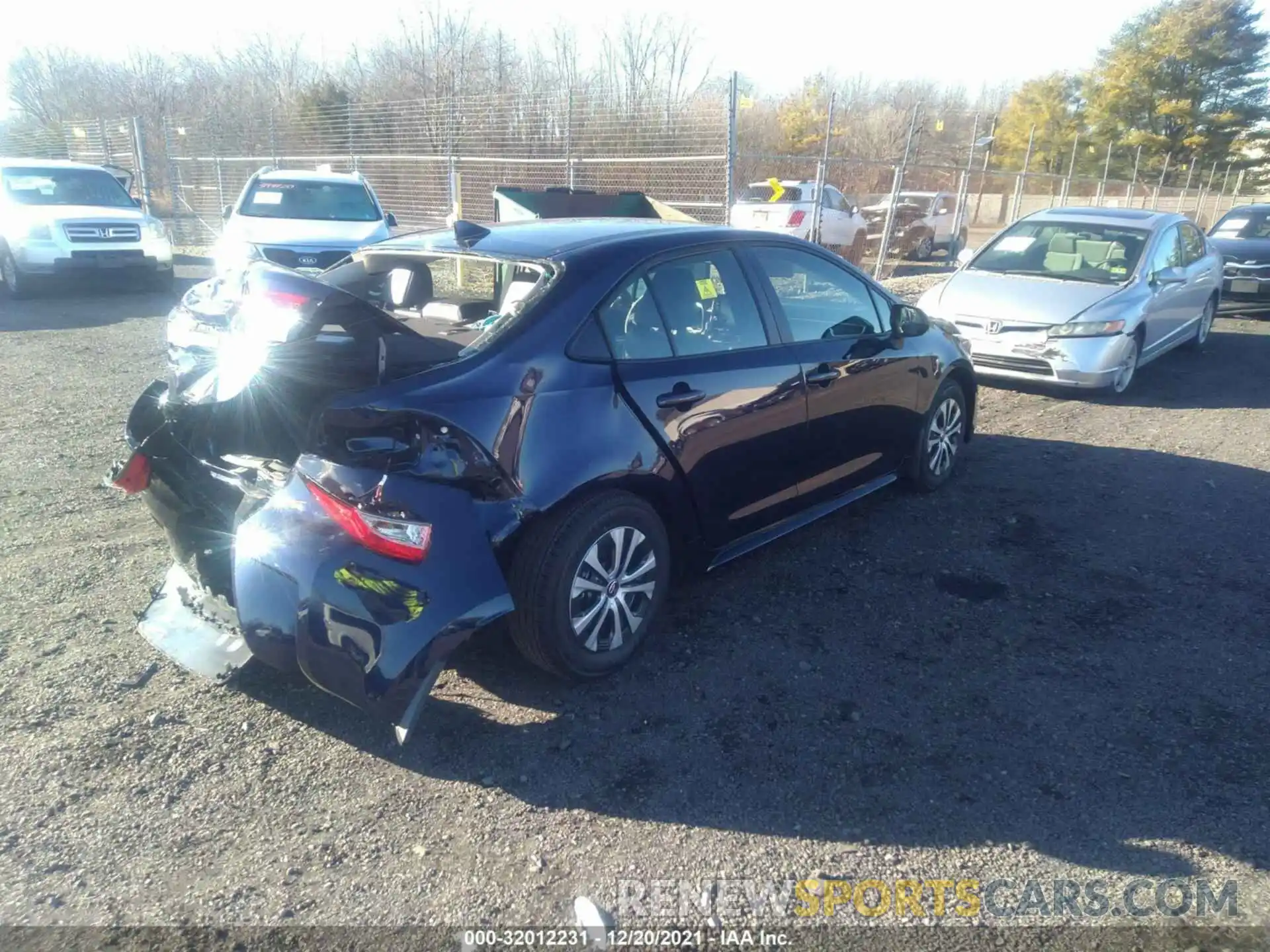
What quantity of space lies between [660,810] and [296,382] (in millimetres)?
1852

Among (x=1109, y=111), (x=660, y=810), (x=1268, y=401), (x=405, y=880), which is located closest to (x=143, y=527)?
(x=405, y=880)

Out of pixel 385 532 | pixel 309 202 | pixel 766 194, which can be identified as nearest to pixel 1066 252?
pixel 385 532

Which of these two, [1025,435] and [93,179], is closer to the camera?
[1025,435]

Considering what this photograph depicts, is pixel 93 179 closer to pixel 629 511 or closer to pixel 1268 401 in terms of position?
pixel 629 511

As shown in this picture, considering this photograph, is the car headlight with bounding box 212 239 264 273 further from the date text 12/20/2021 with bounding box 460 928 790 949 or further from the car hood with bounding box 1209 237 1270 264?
the car hood with bounding box 1209 237 1270 264

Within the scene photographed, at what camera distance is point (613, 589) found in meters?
3.52

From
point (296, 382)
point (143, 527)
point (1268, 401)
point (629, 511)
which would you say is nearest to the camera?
point (296, 382)

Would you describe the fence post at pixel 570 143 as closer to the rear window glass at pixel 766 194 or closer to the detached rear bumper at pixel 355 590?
the rear window glass at pixel 766 194

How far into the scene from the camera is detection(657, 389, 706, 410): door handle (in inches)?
144

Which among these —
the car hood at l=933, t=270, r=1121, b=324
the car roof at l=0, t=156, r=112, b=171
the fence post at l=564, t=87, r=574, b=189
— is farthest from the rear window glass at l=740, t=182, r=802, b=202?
the car roof at l=0, t=156, r=112, b=171

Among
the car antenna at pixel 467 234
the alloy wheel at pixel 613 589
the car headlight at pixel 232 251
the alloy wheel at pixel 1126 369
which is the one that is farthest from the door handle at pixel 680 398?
the car headlight at pixel 232 251

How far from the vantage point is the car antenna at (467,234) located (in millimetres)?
3973

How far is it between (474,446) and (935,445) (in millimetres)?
3528

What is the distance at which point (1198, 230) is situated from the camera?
1030 centimetres
